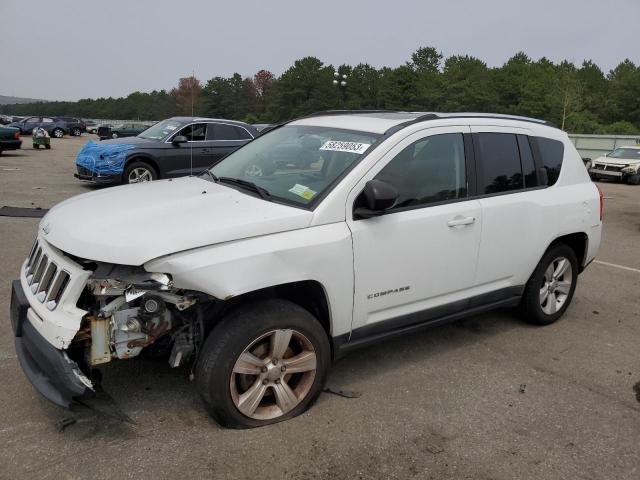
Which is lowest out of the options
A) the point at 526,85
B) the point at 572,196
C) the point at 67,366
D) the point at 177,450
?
the point at 177,450

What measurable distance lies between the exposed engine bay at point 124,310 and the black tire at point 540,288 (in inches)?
113

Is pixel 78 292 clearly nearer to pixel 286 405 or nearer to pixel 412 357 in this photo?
pixel 286 405

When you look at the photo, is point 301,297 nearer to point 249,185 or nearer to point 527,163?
point 249,185

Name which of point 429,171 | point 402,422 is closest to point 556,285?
point 429,171

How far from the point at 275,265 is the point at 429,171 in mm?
1386

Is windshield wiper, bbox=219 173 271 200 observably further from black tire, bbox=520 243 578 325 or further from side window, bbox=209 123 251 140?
side window, bbox=209 123 251 140

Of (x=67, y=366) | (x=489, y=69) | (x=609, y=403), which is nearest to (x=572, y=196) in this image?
(x=609, y=403)

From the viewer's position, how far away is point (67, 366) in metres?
2.66

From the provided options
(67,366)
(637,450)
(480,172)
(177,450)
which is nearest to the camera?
(67,366)

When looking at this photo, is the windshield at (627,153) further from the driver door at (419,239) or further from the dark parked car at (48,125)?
the dark parked car at (48,125)

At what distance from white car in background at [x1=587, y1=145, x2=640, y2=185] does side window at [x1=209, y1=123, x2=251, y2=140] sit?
13.5 meters

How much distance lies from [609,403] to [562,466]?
939 millimetres

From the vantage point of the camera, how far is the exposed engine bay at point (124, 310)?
2.69 meters

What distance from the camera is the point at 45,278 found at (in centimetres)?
298
